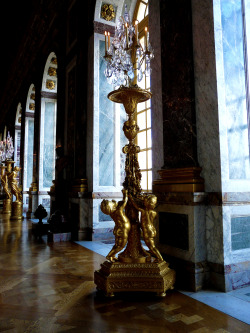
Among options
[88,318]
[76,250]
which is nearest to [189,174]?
[88,318]

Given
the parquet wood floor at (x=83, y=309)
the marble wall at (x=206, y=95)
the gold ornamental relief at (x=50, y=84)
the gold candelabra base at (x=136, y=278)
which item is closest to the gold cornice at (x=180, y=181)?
the marble wall at (x=206, y=95)

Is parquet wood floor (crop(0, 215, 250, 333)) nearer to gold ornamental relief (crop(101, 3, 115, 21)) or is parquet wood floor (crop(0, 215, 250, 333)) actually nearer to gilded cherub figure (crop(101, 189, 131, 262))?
gilded cherub figure (crop(101, 189, 131, 262))

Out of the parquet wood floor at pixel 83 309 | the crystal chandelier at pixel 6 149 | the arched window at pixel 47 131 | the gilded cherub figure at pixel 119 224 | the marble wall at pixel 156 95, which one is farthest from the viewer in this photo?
the crystal chandelier at pixel 6 149

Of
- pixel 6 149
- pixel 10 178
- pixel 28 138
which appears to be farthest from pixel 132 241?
pixel 6 149

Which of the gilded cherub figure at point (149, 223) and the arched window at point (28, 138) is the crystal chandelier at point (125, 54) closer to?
the gilded cherub figure at point (149, 223)

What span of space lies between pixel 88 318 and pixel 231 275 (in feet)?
4.97

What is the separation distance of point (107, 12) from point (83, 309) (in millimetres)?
6101

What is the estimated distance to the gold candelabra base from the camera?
264 cm

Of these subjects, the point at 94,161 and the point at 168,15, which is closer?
the point at 168,15

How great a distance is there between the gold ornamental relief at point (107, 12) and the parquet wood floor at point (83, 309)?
5.38 meters

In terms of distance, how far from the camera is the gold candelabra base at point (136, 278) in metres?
2.64

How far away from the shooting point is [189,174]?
3.11 metres

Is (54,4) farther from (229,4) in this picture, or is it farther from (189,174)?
(189,174)

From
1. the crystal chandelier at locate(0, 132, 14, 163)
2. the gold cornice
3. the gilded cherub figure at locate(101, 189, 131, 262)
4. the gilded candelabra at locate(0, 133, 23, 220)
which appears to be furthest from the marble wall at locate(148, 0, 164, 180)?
the crystal chandelier at locate(0, 132, 14, 163)
